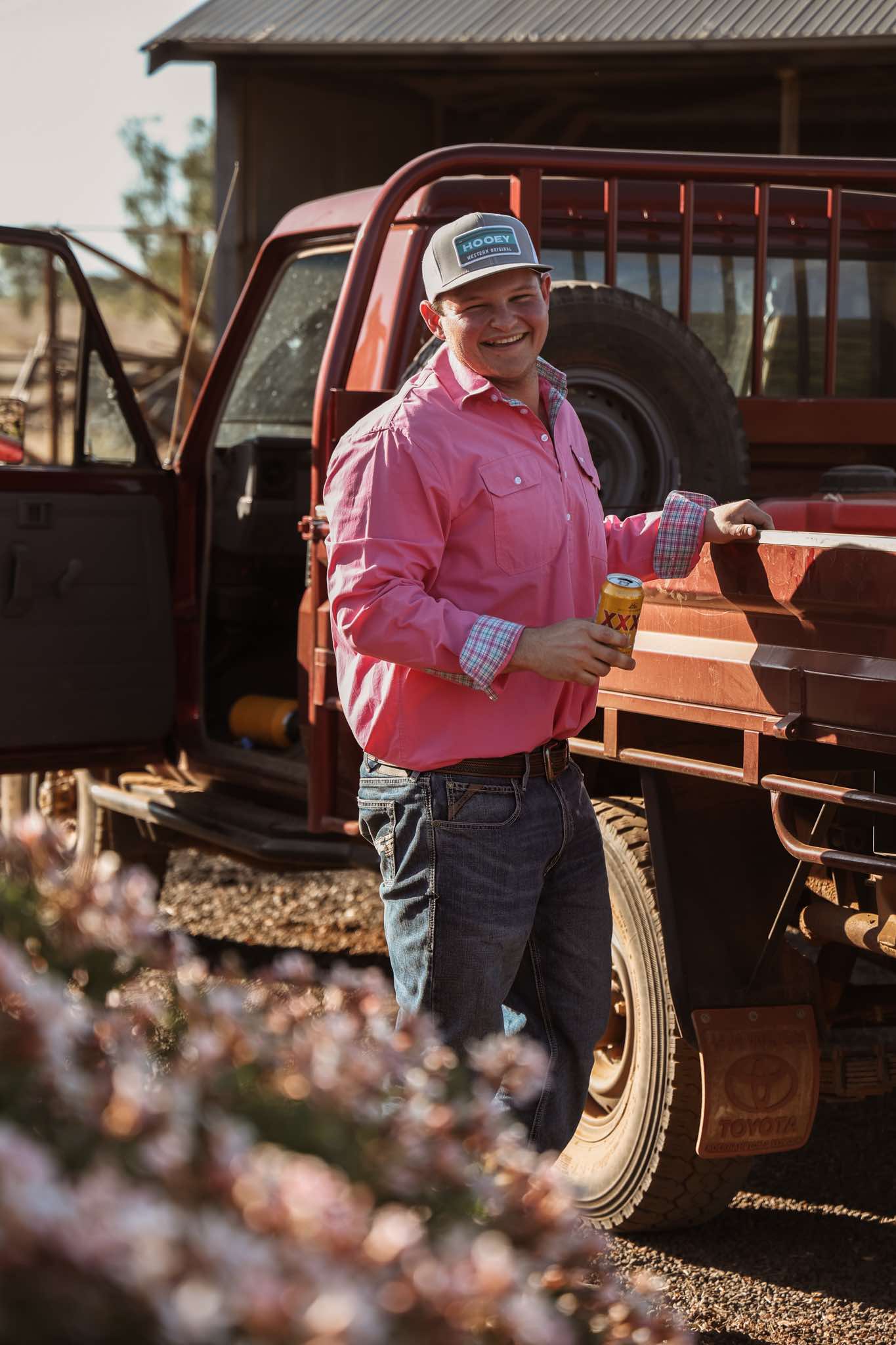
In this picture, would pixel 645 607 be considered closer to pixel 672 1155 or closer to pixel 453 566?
pixel 453 566

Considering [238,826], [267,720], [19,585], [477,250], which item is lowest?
[238,826]

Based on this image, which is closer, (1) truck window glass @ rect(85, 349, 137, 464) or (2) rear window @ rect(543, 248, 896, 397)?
(2) rear window @ rect(543, 248, 896, 397)

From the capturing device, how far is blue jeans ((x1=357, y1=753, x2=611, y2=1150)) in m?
2.83

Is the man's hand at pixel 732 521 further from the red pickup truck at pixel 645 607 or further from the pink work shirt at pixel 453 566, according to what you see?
the pink work shirt at pixel 453 566

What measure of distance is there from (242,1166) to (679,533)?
6.97 feet

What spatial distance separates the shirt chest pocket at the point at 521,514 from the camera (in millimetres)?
2812

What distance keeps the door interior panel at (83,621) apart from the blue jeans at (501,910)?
7.54 ft

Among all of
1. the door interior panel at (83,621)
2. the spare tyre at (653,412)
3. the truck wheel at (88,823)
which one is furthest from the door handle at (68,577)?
the spare tyre at (653,412)

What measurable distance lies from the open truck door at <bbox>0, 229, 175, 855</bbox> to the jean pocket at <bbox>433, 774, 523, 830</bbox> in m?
2.53

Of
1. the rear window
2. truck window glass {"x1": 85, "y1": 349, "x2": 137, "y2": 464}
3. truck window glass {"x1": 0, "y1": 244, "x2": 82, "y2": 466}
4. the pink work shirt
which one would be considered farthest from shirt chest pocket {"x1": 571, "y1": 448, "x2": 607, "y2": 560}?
truck window glass {"x1": 85, "y1": 349, "x2": 137, "y2": 464}

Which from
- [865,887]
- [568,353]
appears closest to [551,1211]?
[865,887]

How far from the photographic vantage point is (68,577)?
16.6ft

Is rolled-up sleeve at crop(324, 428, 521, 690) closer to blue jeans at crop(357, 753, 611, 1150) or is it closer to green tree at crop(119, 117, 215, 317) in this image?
blue jeans at crop(357, 753, 611, 1150)

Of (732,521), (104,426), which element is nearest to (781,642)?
(732,521)
